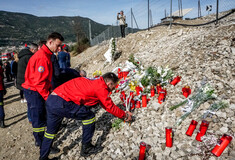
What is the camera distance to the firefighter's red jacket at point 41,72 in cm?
271

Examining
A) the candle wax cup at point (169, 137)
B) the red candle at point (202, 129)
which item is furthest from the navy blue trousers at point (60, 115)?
the red candle at point (202, 129)

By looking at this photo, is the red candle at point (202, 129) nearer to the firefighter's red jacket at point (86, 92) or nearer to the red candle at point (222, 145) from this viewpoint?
the red candle at point (222, 145)

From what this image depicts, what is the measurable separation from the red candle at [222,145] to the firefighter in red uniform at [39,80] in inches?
115

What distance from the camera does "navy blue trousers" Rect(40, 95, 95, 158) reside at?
2504 mm

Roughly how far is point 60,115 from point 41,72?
859 millimetres

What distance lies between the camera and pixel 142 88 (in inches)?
173

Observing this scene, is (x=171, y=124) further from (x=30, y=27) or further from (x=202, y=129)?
(x=30, y=27)

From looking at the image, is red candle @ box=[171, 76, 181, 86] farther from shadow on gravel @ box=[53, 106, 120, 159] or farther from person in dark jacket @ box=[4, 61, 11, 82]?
person in dark jacket @ box=[4, 61, 11, 82]

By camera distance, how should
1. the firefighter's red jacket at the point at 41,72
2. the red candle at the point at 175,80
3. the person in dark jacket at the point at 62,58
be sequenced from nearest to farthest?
the firefighter's red jacket at the point at 41,72
the red candle at the point at 175,80
the person in dark jacket at the point at 62,58

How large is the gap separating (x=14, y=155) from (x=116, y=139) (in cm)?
262

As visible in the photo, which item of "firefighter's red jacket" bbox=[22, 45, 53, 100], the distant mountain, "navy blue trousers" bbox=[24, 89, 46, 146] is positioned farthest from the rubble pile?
the distant mountain

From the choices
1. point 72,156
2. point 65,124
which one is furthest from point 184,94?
point 65,124

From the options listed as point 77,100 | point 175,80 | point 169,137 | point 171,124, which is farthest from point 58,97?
point 175,80

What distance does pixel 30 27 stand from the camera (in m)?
125
